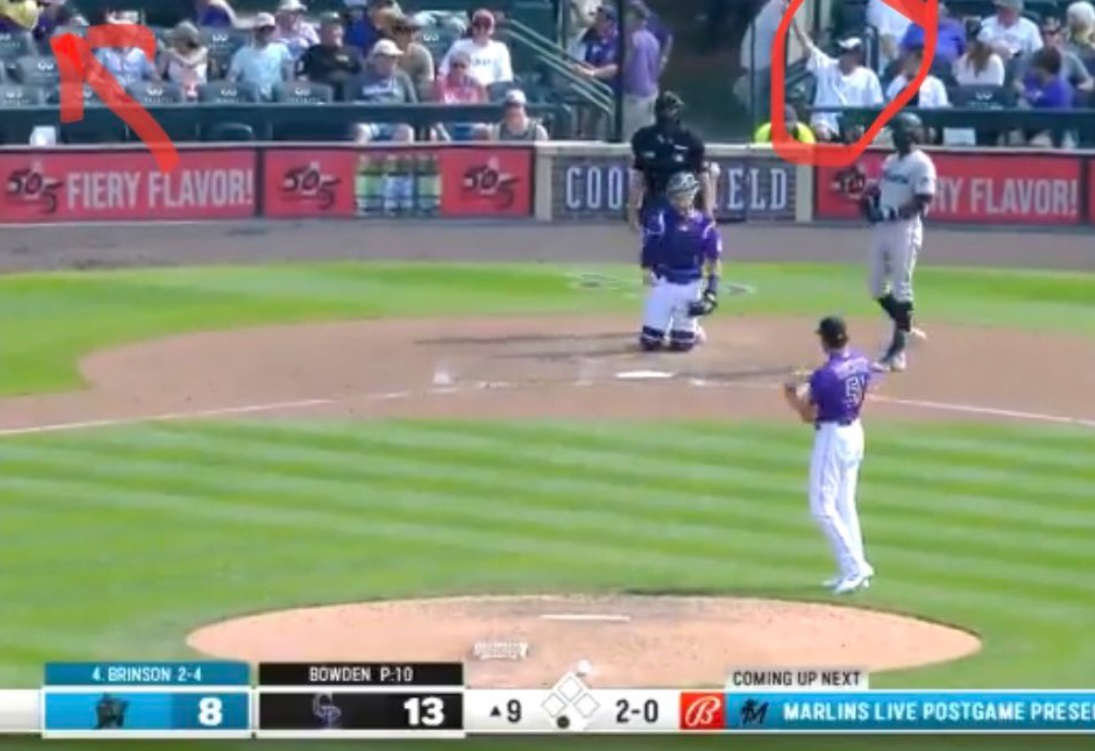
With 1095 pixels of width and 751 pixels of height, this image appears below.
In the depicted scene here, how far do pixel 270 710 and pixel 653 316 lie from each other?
439 inches

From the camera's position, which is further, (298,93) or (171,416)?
(298,93)

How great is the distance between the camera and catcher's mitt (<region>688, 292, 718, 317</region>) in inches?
955

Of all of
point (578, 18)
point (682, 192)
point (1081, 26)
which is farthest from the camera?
point (578, 18)

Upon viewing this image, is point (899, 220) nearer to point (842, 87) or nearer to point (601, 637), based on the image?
point (842, 87)

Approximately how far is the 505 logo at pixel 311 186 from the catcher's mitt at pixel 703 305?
24.5ft

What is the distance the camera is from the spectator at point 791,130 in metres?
32.0

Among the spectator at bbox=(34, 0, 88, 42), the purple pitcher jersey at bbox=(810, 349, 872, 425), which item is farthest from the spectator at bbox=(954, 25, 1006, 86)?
the purple pitcher jersey at bbox=(810, 349, 872, 425)

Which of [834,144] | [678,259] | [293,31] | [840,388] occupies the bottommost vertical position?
[840,388]

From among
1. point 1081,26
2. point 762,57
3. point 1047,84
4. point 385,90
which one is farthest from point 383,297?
point 1081,26

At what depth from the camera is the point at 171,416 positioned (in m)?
22.5

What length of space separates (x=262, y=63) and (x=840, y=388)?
1613 cm

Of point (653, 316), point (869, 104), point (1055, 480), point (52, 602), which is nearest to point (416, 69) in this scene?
point (869, 104)

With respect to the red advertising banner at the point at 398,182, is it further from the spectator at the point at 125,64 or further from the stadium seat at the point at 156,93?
the spectator at the point at 125,64

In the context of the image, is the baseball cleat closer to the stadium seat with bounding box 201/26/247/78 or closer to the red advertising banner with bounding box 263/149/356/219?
the red advertising banner with bounding box 263/149/356/219
